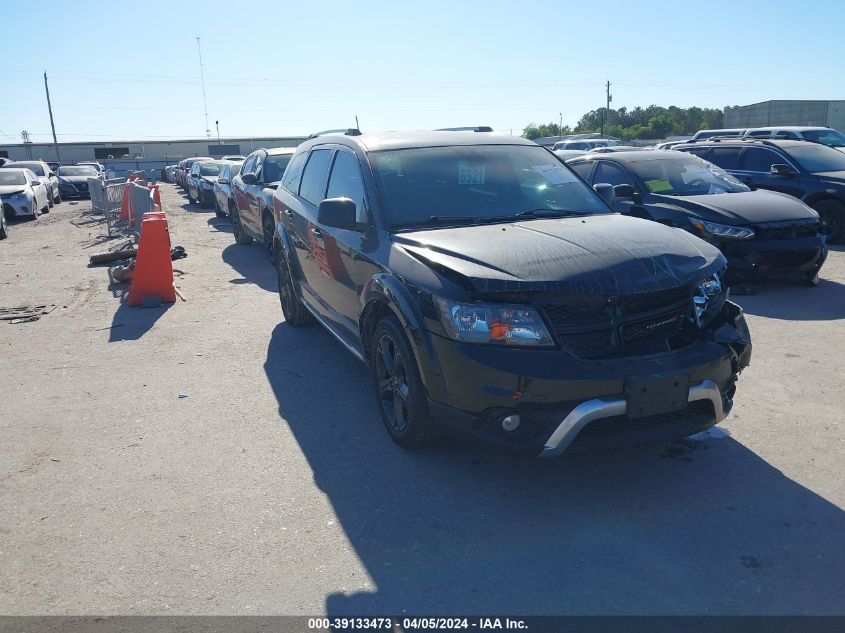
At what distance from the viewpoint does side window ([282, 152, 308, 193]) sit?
702cm

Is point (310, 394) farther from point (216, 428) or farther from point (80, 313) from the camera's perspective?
point (80, 313)

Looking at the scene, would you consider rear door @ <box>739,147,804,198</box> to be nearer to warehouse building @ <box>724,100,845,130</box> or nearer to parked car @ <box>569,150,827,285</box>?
parked car @ <box>569,150,827,285</box>

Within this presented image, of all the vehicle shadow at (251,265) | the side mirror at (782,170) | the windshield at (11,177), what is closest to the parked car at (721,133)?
the side mirror at (782,170)

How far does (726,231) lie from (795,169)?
4.09 metres

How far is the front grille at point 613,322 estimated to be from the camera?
3.69 metres

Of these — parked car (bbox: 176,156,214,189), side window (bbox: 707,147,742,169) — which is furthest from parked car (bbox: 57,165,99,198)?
side window (bbox: 707,147,742,169)

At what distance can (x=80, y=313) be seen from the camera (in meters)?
8.70

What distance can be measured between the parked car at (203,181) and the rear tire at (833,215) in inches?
685

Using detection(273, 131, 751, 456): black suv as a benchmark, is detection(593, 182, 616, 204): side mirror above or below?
above

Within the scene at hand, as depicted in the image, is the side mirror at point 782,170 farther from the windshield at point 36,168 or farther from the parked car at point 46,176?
the windshield at point 36,168

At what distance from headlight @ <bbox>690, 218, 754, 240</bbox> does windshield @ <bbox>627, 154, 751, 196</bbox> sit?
83 cm

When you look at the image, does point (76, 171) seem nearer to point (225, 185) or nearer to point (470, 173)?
point (225, 185)

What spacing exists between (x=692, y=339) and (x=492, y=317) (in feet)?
3.70

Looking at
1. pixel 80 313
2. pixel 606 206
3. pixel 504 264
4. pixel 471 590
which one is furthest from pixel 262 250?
pixel 471 590
